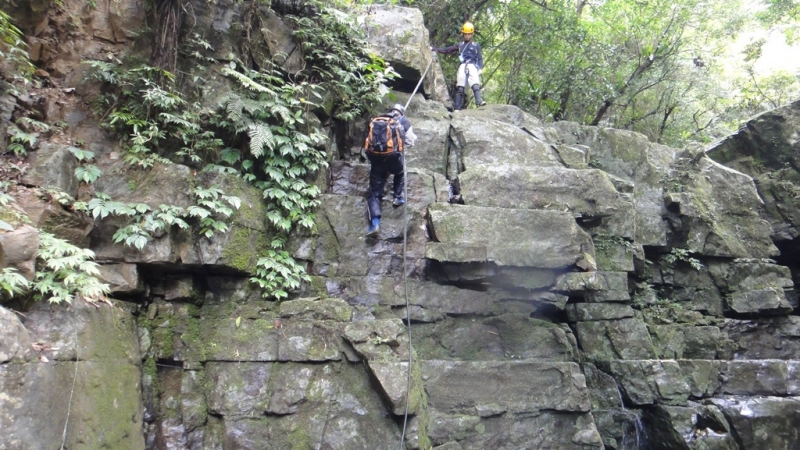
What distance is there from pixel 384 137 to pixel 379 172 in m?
0.58

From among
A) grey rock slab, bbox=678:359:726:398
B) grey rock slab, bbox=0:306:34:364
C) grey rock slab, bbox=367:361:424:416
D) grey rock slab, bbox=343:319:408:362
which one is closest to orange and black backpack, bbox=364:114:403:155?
grey rock slab, bbox=343:319:408:362

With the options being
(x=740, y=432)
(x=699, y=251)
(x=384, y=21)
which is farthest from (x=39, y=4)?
(x=699, y=251)

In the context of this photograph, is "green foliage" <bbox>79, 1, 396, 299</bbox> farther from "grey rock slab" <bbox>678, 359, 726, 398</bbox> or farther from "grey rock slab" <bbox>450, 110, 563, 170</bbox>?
"grey rock slab" <bbox>678, 359, 726, 398</bbox>

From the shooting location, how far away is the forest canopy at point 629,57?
14.0m

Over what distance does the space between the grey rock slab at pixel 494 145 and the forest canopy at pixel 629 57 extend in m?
5.55

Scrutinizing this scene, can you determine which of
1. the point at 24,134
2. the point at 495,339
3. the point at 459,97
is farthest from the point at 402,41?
the point at 24,134

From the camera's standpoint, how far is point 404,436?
18.0 ft

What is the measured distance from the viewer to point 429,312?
275 inches

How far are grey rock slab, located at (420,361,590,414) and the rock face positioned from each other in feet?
0.09

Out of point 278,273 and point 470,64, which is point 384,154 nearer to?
point 278,273

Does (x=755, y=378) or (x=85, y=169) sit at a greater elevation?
(x=85, y=169)

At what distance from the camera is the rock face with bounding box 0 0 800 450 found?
5367mm

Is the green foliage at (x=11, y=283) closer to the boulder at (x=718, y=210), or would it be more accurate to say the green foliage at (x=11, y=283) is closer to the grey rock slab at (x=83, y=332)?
the grey rock slab at (x=83, y=332)

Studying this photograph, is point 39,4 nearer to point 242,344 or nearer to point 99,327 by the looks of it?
point 99,327
